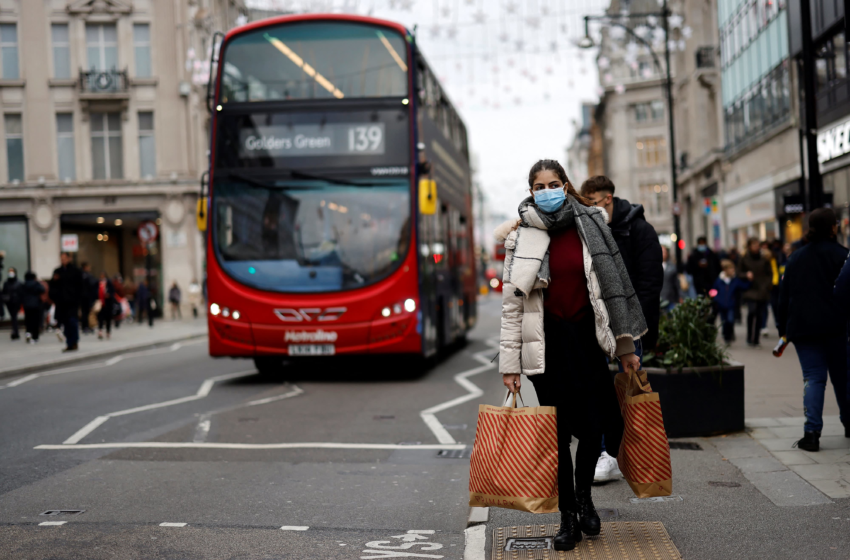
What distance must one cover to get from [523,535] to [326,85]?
8.81 metres

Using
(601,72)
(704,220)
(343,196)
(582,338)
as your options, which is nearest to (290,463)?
(582,338)

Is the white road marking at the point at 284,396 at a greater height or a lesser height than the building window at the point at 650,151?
lesser

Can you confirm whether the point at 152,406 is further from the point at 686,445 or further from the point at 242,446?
the point at 686,445

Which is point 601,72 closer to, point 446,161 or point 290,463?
Result: point 446,161

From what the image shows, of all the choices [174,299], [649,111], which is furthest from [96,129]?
[649,111]

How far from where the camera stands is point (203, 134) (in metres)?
40.3

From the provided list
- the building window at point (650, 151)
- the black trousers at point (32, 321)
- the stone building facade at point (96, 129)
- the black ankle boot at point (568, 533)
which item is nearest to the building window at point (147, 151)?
the stone building facade at point (96, 129)

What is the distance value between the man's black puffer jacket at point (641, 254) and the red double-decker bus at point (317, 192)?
Answer: 6.87 m

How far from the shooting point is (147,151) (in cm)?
3756

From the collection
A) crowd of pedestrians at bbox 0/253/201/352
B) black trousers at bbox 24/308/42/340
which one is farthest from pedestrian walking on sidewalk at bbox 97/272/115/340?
black trousers at bbox 24/308/42/340

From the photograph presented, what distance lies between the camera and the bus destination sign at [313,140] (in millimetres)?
12523

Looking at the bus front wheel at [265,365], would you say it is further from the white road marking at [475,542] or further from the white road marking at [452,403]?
the white road marking at [475,542]

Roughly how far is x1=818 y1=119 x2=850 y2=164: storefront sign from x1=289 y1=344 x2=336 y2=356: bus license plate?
13.2m

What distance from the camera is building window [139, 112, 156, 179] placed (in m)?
37.4
